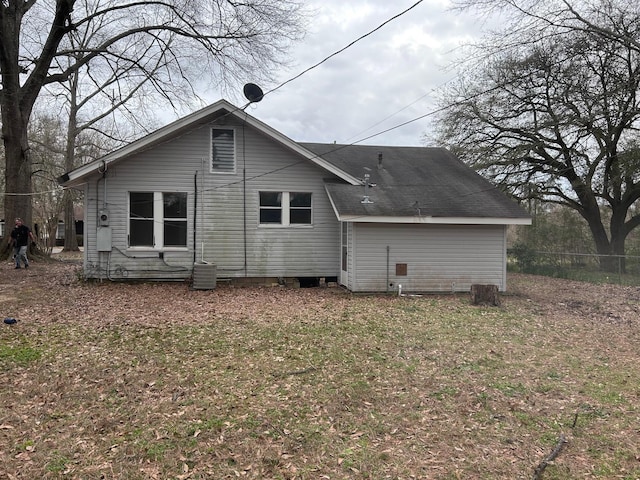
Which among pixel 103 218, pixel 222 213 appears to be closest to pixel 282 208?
pixel 222 213

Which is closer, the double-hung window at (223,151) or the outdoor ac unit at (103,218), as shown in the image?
the outdoor ac unit at (103,218)

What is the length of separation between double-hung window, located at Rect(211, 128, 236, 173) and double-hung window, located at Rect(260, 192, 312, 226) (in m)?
1.27

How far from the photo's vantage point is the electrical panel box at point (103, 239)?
12.3 meters

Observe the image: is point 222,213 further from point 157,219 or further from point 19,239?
point 19,239

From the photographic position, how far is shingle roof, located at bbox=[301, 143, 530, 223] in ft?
40.2

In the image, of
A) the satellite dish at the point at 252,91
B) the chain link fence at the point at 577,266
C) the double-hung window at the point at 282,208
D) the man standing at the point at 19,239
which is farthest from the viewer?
the chain link fence at the point at 577,266

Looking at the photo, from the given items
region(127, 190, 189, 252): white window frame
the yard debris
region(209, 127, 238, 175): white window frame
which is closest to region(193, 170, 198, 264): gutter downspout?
region(127, 190, 189, 252): white window frame

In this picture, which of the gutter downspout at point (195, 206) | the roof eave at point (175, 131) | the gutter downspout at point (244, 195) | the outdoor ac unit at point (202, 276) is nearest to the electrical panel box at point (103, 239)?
the roof eave at point (175, 131)

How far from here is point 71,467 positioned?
350 cm

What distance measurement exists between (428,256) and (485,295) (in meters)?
2.25

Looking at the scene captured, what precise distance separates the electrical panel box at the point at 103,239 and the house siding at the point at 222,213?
16 cm

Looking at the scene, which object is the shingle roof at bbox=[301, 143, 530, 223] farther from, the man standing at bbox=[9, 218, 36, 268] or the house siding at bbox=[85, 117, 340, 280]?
the man standing at bbox=[9, 218, 36, 268]

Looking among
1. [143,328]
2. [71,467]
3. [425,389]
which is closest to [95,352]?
[143,328]

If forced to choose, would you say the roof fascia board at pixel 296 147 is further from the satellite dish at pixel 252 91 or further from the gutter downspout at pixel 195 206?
the gutter downspout at pixel 195 206
